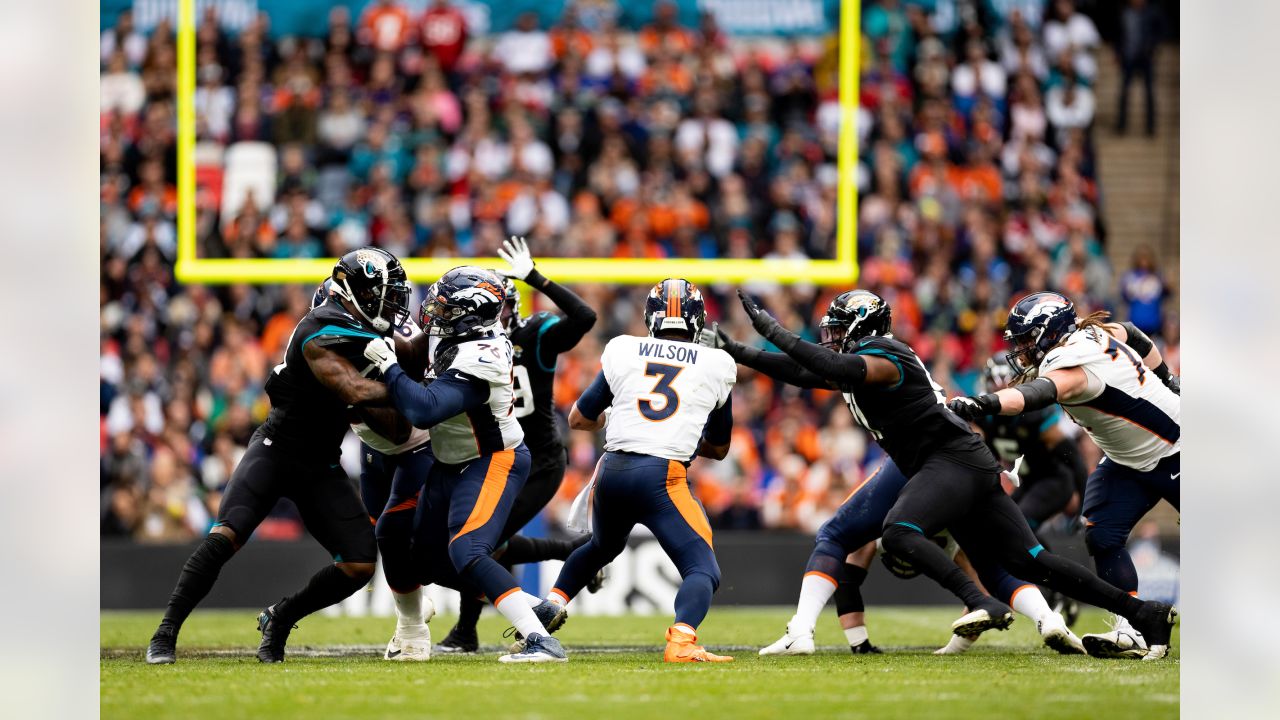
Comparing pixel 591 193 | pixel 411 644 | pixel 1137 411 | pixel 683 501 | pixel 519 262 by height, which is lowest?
pixel 411 644

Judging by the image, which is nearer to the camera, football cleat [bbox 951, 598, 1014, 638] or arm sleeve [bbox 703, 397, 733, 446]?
football cleat [bbox 951, 598, 1014, 638]

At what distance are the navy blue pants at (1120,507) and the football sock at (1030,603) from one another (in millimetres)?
656

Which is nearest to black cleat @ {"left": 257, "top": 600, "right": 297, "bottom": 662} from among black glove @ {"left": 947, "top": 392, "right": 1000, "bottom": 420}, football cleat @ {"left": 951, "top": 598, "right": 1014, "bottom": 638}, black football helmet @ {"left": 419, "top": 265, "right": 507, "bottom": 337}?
black football helmet @ {"left": 419, "top": 265, "right": 507, "bottom": 337}

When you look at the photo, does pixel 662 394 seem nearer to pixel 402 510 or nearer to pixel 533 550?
pixel 402 510

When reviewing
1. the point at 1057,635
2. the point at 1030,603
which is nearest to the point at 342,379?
the point at 1030,603

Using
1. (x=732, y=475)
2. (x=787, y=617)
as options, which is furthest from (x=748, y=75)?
(x=787, y=617)

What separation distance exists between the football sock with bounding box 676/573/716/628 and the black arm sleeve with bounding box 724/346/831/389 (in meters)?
1.18

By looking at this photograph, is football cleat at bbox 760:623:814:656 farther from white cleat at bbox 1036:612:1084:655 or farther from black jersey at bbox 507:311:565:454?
black jersey at bbox 507:311:565:454

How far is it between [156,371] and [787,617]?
636 cm

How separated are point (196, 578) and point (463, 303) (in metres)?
1.71

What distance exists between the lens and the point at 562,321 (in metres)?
7.54

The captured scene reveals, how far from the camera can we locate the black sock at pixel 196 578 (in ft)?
21.6

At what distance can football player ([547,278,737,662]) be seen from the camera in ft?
21.8

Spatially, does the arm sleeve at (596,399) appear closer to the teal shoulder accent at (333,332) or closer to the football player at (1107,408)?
the teal shoulder accent at (333,332)
